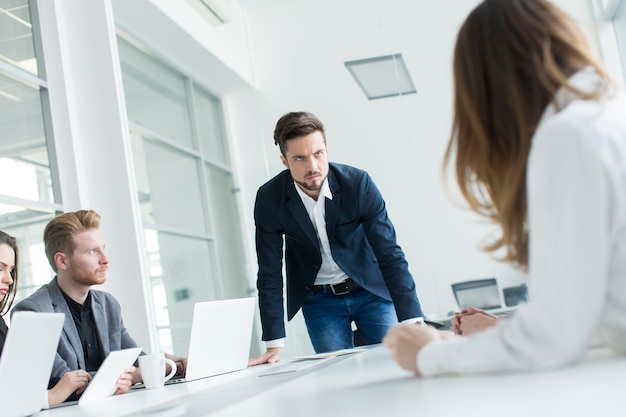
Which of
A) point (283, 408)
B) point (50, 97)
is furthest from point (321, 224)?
point (283, 408)

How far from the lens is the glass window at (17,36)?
164 inches

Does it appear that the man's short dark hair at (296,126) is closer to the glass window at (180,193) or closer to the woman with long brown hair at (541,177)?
the woman with long brown hair at (541,177)

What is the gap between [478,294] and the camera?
5.72 meters

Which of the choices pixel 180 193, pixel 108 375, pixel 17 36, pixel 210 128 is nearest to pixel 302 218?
pixel 108 375

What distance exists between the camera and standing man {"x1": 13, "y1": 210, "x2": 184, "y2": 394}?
105 inches

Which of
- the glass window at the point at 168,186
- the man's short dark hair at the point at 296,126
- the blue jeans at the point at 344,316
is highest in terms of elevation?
the glass window at the point at 168,186

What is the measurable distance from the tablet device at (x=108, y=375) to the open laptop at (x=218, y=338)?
0.66 ft

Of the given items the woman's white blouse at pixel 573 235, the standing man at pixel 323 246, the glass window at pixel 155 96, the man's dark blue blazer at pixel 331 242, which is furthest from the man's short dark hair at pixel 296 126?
the glass window at pixel 155 96

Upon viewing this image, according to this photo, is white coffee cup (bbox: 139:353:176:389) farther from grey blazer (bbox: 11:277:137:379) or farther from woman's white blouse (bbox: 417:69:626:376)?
woman's white blouse (bbox: 417:69:626:376)

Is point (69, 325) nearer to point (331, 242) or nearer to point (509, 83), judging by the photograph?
point (331, 242)

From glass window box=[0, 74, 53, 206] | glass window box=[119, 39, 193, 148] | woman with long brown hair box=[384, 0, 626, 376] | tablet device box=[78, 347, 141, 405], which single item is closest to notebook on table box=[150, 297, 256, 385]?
tablet device box=[78, 347, 141, 405]

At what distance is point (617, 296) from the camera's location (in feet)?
3.12

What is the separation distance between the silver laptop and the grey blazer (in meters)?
0.52

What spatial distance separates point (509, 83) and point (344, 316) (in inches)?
95.5
